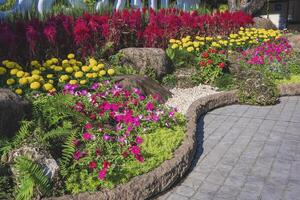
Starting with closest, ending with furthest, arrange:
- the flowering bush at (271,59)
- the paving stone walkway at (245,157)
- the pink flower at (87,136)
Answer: the paving stone walkway at (245,157) < the pink flower at (87,136) < the flowering bush at (271,59)

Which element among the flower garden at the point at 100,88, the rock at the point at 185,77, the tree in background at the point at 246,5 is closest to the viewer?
the flower garden at the point at 100,88

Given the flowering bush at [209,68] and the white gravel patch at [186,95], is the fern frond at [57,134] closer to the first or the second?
the white gravel patch at [186,95]

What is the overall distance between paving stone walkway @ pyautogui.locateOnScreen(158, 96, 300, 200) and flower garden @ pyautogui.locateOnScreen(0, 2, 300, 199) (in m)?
0.47

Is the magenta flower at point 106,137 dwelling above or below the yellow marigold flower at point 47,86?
below

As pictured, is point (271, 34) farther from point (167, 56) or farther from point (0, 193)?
point (0, 193)

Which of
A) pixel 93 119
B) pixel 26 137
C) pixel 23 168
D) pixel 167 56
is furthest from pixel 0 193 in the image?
pixel 167 56

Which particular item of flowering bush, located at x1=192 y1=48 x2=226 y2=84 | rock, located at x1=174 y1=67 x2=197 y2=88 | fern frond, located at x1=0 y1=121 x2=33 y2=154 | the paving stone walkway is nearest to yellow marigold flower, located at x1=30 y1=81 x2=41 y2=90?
fern frond, located at x1=0 y1=121 x2=33 y2=154

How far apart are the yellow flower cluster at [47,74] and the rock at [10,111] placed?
4.17ft

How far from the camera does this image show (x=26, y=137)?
13.2 feet

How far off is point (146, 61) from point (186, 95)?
3.71 ft

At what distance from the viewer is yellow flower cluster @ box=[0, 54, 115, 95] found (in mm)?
5656

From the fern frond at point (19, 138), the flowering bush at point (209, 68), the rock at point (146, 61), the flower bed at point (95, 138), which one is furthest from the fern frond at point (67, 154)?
the flowering bush at point (209, 68)

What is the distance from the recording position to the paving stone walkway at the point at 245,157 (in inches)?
163

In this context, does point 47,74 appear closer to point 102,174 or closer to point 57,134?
point 57,134
